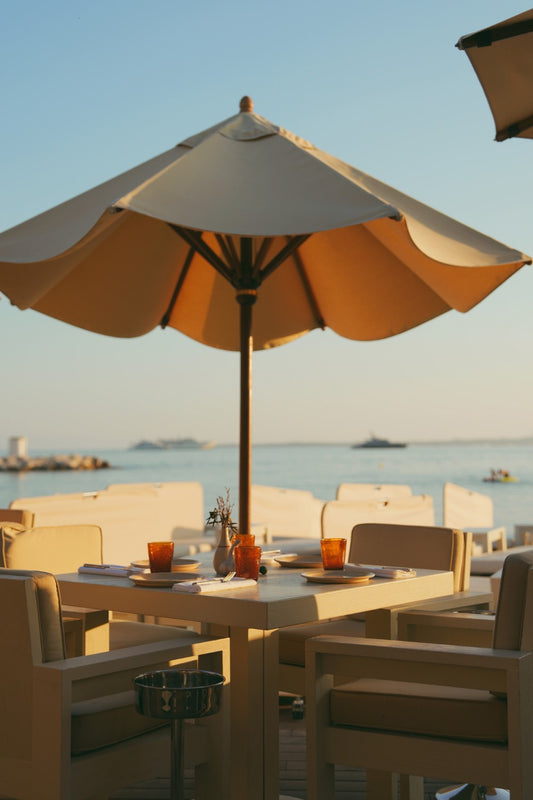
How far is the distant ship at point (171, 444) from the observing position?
52.0 metres

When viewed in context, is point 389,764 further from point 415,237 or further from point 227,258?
point 227,258

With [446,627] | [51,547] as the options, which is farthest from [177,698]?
[51,547]

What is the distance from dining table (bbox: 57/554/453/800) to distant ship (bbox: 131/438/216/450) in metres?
49.1

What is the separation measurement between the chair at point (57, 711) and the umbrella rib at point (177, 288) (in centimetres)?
237

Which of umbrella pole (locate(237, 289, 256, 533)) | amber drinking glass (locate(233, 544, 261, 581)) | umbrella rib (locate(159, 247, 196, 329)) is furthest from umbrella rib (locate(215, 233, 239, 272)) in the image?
amber drinking glass (locate(233, 544, 261, 581))

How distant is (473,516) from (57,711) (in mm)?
7285

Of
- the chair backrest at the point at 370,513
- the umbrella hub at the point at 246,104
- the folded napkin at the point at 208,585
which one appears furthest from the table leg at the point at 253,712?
the chair backrest at the point at 370,513

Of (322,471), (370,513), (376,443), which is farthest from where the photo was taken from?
(376,443)

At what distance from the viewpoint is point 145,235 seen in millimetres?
3949

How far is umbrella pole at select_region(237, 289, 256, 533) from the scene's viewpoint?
127 inches

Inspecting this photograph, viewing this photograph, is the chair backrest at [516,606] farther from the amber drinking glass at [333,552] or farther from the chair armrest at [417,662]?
the amber drinking glass at [333,552]

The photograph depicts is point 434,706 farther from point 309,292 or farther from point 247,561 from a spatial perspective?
point 309,292

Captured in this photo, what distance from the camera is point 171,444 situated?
2044 inches

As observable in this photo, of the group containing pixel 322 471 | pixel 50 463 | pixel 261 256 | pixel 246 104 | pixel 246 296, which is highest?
pixel 246 104
